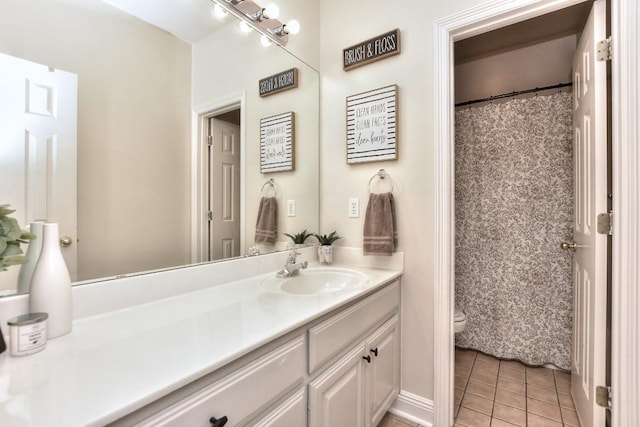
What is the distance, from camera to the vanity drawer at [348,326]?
984mm

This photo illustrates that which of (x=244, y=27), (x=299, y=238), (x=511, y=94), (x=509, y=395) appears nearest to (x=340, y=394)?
(x=299, y=238)

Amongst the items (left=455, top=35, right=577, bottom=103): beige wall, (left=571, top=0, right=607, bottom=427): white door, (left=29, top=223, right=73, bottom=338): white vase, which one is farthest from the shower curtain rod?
(left=29, top=223, right=73, bottom=338): white vase

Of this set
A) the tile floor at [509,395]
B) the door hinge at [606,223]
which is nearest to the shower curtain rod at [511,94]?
the door hinge at [606,223]

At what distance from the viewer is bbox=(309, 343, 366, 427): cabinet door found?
0.99 metres

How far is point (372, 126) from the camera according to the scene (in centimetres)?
171

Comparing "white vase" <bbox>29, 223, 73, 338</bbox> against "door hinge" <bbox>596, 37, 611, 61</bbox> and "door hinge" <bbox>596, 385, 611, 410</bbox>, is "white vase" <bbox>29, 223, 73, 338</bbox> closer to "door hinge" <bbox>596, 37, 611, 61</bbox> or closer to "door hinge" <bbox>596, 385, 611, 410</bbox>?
"door hinge" <bbox>596, 385, 611, 410</bbox>

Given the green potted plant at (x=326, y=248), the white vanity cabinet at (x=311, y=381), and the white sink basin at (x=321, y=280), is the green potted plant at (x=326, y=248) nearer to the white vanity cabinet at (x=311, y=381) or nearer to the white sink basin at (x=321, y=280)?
A: the white sink basin at (x=321, y=280)

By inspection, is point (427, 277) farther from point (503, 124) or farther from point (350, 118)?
point (503, 124)

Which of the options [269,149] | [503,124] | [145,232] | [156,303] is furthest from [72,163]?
[503,124]

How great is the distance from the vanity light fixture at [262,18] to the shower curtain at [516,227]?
60.3 inches

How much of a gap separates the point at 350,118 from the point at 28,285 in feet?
5.19

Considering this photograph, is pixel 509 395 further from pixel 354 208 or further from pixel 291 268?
pixel 291 268

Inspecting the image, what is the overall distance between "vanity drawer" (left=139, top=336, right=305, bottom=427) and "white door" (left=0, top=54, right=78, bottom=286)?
624 mm

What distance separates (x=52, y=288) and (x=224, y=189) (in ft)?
2.54
